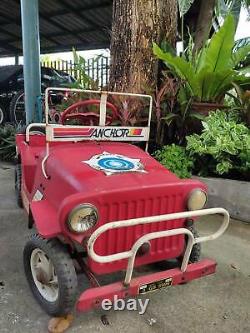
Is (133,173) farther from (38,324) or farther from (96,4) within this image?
(96,4)

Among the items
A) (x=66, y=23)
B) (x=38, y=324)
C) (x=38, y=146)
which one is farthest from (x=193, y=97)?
(x=66, y=23)

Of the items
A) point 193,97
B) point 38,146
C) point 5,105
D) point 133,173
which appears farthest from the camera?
point 5,105

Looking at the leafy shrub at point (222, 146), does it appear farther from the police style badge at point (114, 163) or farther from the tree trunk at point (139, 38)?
the police style badge at point (114, 163)

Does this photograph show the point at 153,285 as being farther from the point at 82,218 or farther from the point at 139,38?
the point at 139,38

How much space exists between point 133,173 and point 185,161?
67.2 inches

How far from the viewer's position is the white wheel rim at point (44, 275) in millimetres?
1923

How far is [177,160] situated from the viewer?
3.59 m

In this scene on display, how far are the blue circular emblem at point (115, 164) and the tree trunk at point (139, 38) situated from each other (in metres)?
2.51

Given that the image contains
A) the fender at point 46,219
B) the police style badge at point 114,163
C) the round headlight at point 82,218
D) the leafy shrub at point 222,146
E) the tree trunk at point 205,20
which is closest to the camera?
the round headlight at point 82,218

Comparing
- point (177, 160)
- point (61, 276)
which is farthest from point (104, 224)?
point (177, 160)

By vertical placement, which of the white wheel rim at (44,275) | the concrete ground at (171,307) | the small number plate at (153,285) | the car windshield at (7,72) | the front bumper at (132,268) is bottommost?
the concrete ground at (171,307)

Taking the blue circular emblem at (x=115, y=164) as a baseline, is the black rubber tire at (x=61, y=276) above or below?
below

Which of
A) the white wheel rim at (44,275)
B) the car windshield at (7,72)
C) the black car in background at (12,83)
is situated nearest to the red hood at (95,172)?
the white wheel rim at (44,275)

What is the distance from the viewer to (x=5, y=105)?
8.17m
